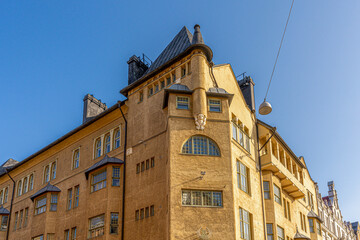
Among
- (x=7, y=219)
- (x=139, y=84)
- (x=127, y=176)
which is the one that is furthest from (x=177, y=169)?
(x=7, y=219)

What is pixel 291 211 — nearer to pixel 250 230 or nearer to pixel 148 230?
pixel 250 230

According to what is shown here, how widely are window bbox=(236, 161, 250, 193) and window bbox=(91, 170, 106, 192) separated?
32.1 feet

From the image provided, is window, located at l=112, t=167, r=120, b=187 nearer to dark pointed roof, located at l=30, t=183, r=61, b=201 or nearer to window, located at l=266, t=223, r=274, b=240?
dark pointed roof, located at l=30, t=183, r=61, b=201

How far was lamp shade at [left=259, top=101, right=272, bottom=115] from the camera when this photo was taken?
28544 millimetres

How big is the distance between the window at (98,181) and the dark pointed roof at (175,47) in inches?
355

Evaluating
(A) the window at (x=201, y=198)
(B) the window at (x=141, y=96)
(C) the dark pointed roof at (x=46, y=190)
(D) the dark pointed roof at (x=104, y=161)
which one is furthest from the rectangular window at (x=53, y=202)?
(A) the window at (x=201, y=198)

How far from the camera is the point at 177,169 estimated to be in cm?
2620

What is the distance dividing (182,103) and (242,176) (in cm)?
653

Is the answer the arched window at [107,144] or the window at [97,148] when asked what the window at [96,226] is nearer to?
the arched window at [107,144]

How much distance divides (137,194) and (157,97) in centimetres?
703

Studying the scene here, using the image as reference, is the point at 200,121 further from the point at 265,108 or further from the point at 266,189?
the point at 266,189

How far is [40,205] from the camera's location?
37.0 metres

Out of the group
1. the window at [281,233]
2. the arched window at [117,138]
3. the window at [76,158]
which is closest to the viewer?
the arched window at [117,138]

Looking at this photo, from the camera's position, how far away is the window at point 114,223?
2927 cm
